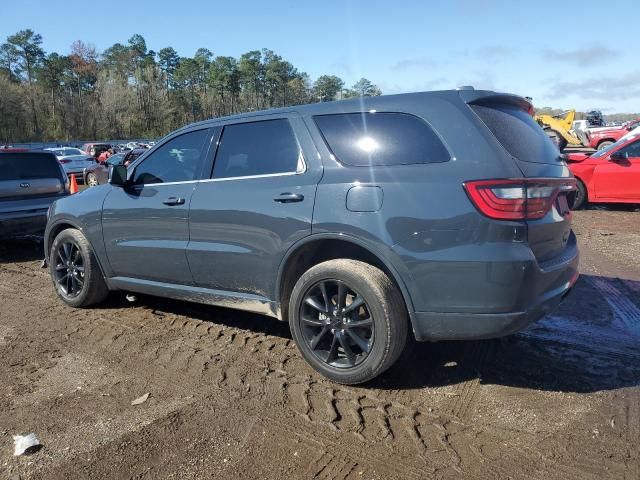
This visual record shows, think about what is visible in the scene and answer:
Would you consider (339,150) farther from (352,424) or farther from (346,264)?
(352,424)

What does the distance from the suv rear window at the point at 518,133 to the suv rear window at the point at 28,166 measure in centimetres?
724

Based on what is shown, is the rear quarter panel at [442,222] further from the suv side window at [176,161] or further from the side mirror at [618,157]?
the side mirror at [618,157]

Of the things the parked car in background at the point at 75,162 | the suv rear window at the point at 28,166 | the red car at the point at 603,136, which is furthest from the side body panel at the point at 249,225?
the red car at the point at 603,136

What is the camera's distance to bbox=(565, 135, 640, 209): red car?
1030 cm

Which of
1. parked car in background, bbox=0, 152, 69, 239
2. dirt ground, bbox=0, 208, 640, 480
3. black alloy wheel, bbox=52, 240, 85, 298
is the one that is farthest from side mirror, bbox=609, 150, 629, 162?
parked car in background, bbox=0, 152, 69, 239

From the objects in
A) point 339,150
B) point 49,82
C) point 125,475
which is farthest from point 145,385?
point 49,82

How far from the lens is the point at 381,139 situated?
11.3 ft

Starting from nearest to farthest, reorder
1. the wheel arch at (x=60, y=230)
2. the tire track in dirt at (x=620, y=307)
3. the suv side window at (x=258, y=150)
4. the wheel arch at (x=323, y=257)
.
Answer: the wheel arch at (x=323, y=257), the suv side window at (x=258, y=150), the tire track in dirt at (x=620, y=307), the wheel arch at (x=60, y=230)

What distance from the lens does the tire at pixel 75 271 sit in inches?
203

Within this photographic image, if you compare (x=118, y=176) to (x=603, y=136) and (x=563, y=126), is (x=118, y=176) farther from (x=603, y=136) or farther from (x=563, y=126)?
(x=563, y=126)

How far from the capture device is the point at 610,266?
21.8ft

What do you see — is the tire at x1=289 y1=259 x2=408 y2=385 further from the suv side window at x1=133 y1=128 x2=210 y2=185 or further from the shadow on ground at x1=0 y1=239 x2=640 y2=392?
the suv side window at x1=133 y1=128 x2=210 y2=185

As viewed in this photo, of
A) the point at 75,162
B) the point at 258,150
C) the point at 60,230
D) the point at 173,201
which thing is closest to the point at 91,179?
the point at 75,162

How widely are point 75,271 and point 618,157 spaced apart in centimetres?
981
